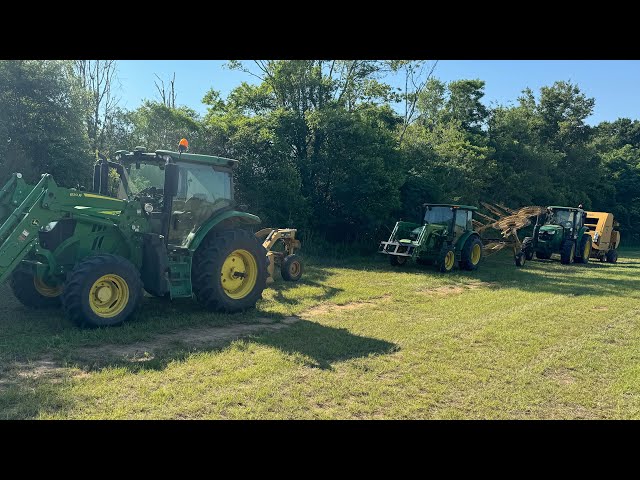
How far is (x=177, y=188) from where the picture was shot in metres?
7.04

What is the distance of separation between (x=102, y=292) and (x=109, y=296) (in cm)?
11

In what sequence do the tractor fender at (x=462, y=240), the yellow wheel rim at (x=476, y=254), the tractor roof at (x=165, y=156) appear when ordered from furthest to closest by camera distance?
the yellow wheel rim at (x=476, y=254)
the tractor fender at (x=462, y=240)
the tractor roof at (x=165, y=156)

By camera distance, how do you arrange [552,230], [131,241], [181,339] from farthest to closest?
[552,230]
[131,241]
[181,339]

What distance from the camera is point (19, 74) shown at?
12133 mm

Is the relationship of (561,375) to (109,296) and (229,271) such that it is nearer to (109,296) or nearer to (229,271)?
(229,271)

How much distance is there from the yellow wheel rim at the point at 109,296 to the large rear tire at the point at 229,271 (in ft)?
3.93

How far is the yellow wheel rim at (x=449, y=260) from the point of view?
14359 millimetres

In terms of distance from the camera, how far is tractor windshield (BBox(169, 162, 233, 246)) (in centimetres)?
747

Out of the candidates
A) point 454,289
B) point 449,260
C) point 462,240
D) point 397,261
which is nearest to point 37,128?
point 397,261

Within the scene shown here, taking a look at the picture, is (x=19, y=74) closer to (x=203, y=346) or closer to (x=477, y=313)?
(x=203, y=346)

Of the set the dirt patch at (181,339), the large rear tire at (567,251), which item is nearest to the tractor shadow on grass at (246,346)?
the dirt patch at (181,339)

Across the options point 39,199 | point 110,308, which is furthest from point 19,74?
point 110,308

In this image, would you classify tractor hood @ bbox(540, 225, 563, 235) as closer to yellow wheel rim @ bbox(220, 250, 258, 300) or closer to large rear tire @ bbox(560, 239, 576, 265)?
large rear tire @ bbox(560, 239, 576, 265)

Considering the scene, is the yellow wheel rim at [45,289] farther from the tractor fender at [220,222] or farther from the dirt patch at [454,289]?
the dirt patch at [454,289]
